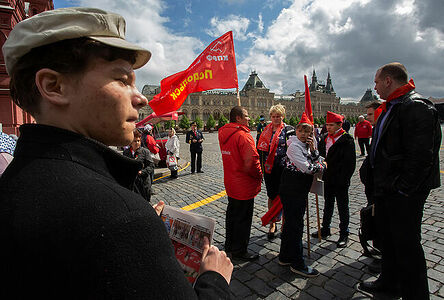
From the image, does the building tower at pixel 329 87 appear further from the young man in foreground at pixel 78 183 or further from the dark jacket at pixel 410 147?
the young man in foreground at pixel 78 183

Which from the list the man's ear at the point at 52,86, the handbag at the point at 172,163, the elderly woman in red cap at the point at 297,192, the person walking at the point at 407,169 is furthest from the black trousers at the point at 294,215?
the handbag at the point at 172,163

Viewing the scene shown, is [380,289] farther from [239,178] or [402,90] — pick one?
[402,90]

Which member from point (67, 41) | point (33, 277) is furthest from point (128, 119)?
point (33, 277)

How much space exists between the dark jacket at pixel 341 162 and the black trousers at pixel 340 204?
4.1 inches

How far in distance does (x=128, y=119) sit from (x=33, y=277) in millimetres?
551

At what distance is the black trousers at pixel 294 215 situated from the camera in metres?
2.88

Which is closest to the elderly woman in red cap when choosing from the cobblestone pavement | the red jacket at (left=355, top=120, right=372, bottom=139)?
the cobblestone pavement

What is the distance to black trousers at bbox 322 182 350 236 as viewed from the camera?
3.54 m

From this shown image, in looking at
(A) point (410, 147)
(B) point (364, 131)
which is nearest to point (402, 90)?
(A) point (410, 147)

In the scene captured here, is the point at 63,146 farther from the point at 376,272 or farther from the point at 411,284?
the point at 376,272

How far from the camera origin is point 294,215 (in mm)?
2932

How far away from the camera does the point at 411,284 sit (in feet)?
7.07

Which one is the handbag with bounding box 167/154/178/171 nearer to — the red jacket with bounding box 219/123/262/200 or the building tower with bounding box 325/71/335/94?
the red jacket with bounding box 219/123/262/200

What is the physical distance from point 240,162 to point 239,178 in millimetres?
241
